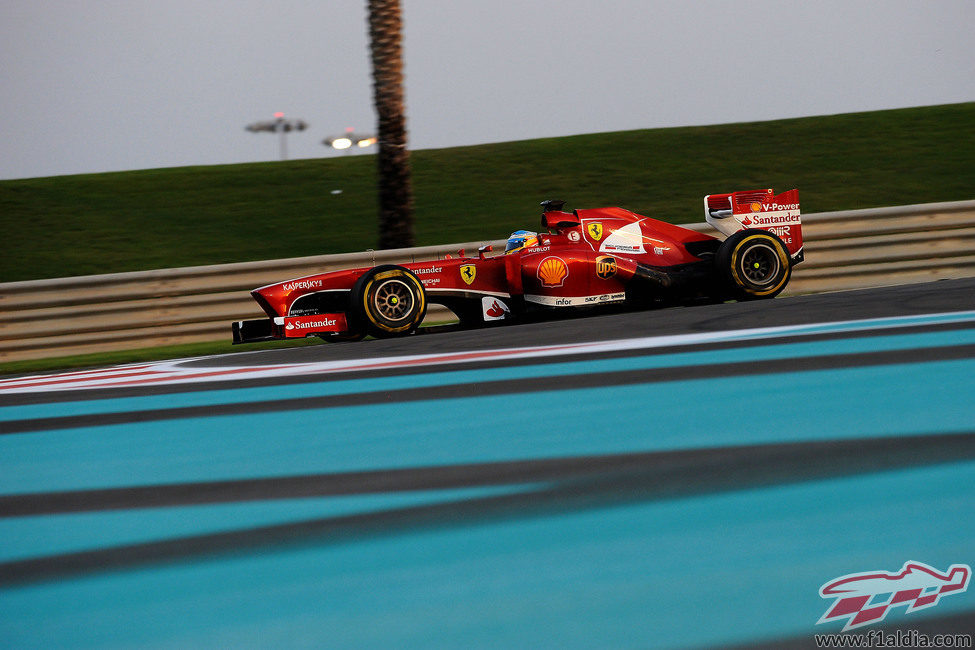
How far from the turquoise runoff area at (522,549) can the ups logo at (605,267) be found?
14.5ft

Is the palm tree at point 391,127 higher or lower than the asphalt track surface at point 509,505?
higher

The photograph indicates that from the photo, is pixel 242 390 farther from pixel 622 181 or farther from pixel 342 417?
pixel 622 181

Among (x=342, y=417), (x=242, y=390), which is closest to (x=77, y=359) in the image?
(x=242, y=390)

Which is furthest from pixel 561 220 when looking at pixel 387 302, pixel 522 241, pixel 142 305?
pixel 142 305

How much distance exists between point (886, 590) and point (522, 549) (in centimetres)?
67

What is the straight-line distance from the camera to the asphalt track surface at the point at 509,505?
65.3 inches

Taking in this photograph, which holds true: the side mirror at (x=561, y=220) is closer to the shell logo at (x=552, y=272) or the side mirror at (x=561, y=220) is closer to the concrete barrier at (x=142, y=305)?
the shell logo at (x=552, y=272)

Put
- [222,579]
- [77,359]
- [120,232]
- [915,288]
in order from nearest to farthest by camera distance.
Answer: [222,579], [915,288], [77,359], [120,232]

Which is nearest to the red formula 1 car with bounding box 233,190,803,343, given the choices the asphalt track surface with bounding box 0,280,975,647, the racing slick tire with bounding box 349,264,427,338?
the racing slick tire with bounding box 349,264,427,338

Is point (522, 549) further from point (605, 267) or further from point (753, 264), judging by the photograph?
point (753, 264)

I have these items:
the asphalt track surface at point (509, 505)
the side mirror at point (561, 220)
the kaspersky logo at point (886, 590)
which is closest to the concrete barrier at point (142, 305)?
the side mirror at point (561, 220)

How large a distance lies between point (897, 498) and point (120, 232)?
12.7 m

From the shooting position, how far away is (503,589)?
174cm

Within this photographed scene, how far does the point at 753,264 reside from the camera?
7.91 metres
